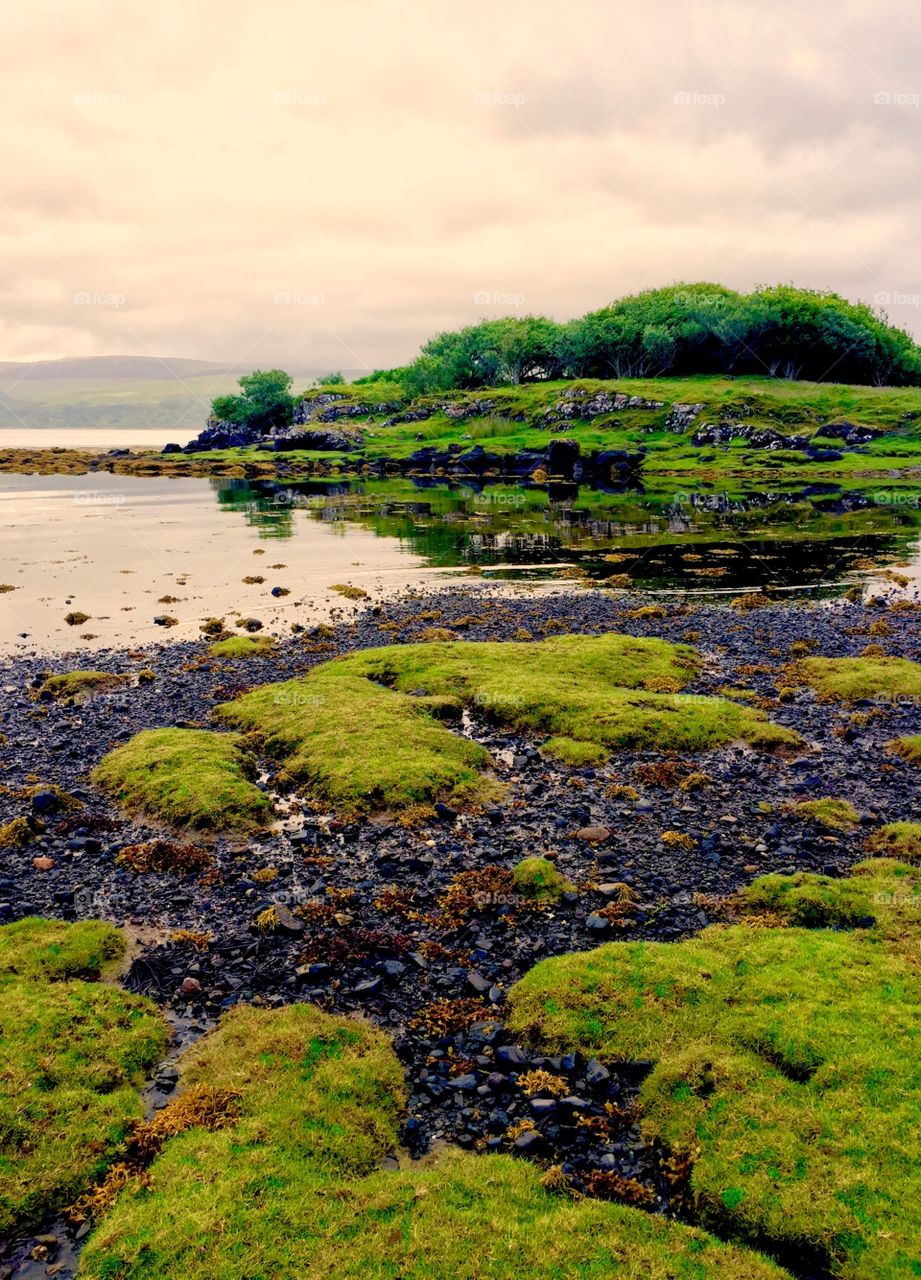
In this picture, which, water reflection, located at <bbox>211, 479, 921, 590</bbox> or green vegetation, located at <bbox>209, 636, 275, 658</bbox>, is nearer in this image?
green vegetation, located at <bbox>209, 636, 275, 658</bbox>

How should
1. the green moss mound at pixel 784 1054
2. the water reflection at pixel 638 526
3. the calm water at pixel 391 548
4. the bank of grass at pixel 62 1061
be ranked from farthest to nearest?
1. the water reflection at pixel 638 526
2. the calm water at pixel 391 548
3. the bank of grass at pixel 62 1061
4. the green moss mound at pixel 784 1054

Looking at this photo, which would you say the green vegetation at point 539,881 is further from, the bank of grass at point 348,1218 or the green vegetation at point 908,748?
the green vegetation at point 908,748

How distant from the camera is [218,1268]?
8.16 m

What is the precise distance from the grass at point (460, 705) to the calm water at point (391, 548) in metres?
11.6

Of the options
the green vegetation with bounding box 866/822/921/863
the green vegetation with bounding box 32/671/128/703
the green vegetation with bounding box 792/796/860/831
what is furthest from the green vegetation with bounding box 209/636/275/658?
the green vegetation with bounding box 866/822/921/863

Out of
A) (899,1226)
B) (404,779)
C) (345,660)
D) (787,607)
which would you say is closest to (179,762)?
(404,779)

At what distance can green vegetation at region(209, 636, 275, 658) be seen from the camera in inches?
1287

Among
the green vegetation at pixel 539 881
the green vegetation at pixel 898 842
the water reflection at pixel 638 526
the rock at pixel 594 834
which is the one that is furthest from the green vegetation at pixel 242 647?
the green vegetation at pixel 898 842

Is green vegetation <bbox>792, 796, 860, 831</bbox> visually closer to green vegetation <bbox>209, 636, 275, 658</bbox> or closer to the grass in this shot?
the grass

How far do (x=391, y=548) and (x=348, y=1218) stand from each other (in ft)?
182

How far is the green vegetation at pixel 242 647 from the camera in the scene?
107 ft

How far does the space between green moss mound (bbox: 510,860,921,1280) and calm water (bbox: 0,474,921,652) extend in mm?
27939

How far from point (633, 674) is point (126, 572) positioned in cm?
3811

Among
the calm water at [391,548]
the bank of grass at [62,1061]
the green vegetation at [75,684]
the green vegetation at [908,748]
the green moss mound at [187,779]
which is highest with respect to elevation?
the calm water at [391,548]
